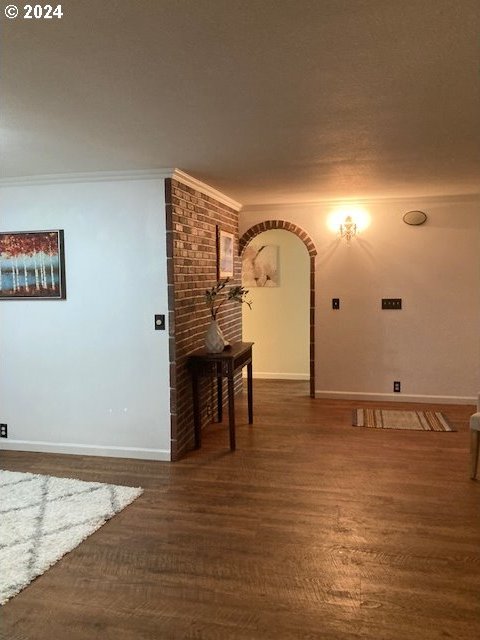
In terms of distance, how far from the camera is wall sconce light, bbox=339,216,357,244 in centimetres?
545

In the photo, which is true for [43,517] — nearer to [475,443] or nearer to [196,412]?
[196,412]

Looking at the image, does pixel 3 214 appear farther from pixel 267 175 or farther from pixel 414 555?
pixel 414 555

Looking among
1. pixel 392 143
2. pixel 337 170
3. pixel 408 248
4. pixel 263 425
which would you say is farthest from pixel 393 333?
pixel 392 143

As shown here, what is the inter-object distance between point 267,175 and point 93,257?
5.04ft

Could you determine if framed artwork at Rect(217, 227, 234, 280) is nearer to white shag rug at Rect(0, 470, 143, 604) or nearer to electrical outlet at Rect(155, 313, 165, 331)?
electrical outlet at Rect(155, 313, 165, 331)

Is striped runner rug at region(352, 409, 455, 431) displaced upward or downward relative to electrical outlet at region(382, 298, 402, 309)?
downward

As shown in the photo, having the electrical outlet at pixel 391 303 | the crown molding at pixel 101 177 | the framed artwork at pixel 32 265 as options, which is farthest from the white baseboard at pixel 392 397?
the framed artwork at pixel 32 265

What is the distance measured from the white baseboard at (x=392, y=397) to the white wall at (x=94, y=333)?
2453 millimetres

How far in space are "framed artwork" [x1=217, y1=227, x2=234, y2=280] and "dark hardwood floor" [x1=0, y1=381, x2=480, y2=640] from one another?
1.85 m

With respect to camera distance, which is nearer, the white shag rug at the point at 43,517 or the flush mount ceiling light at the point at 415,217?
the white shag rug at the point at 43,517

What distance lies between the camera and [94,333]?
394 centimetres

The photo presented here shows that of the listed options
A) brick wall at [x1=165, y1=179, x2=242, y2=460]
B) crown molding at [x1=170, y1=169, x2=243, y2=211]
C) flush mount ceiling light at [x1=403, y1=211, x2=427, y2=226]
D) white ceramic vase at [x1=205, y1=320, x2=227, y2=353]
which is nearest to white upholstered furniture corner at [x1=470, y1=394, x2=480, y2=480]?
white ceramic vase at [x1=205, y1=320, x2=227, y2=353]

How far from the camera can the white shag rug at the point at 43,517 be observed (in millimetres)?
2436

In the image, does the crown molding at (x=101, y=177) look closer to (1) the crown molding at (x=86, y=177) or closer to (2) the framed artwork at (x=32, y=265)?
(1) the crown molding at (x=86, y=177)
